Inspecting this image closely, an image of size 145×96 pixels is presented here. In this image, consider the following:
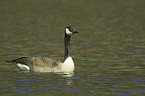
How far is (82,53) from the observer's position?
30.9 metres

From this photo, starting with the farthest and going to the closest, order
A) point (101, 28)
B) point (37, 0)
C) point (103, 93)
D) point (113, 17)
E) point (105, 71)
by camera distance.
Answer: point (37, 0)
point (113, 17)
point (101, 28)
point (105, 71)
point (103, 93)

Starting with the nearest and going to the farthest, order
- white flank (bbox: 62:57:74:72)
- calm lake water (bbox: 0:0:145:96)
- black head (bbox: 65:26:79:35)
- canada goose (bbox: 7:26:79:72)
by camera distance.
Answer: calm lake water (bbox: 0:0:145:96) < canada goose (bbox: 7:26:79:72) < white flank (bbox: 62:57:74:72) < black head (bbox: 65:26:79:35)

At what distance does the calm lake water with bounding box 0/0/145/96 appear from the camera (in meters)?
19.1

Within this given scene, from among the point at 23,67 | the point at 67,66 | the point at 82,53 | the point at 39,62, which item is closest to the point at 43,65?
the point at 39,62

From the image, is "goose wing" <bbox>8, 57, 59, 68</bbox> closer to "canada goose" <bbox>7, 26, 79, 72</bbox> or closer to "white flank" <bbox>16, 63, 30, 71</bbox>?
"canada goose" <bbox>7, 26, 79, 72</bbox>

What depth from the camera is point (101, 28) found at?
47.7m

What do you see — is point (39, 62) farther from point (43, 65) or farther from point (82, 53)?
point (82, 53)

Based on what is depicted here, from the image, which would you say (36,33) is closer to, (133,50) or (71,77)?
(133,50)

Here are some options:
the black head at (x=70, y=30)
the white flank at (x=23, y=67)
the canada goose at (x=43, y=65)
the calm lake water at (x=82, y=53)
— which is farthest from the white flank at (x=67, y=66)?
the white flank at (x=23, y=67)

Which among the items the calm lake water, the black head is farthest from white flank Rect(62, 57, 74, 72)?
the black head

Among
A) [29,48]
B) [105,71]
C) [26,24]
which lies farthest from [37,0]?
[105,71]

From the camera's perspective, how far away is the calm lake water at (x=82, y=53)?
19109 mm

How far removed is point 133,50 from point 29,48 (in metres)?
8.55

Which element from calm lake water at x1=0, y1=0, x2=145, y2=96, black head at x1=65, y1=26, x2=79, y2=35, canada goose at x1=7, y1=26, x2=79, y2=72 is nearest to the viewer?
calm lake water at x1=0, y1=0, x2=145, y2=96
